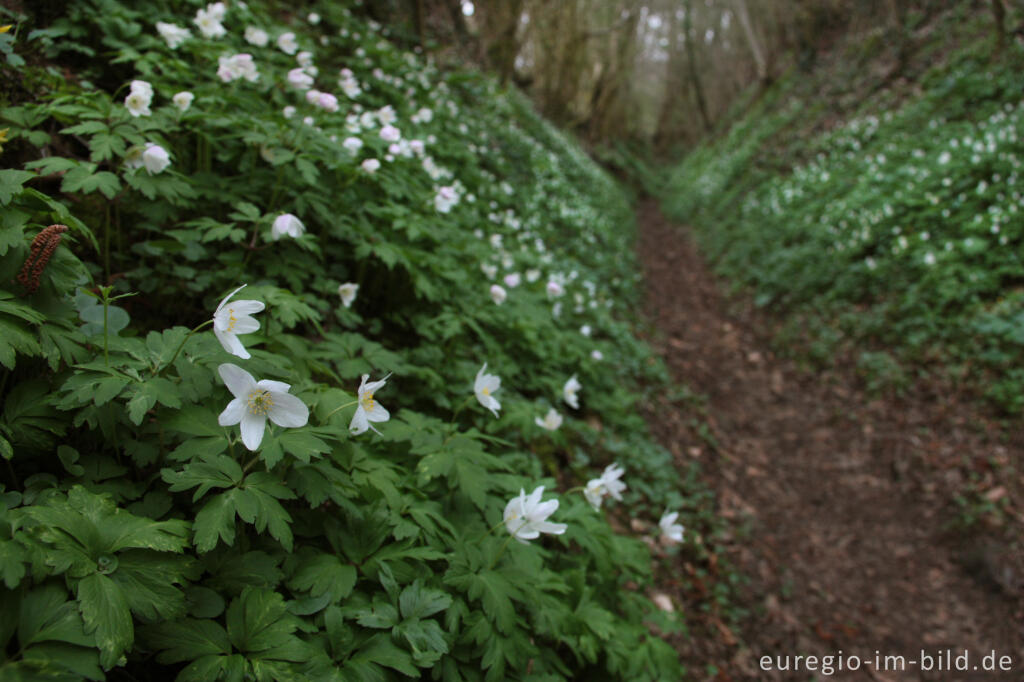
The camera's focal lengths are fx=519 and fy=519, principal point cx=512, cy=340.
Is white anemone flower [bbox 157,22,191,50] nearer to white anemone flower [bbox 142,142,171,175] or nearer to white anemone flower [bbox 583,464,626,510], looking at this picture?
white anemone flower [bbox 142,142,171,175]

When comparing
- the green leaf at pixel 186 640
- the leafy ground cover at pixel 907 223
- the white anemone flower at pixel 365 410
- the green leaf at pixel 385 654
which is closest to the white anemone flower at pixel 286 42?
A: the white anemone flower at pixel 365 410

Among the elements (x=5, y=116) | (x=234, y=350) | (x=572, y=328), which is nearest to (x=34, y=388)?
(x=234, y=350)

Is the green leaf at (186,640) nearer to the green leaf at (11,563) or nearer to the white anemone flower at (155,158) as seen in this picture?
the green leaf at (11,563)

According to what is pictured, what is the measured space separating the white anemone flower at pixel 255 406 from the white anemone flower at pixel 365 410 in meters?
0.18

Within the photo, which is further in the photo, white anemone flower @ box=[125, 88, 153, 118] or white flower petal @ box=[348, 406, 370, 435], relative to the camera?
white anemone flower @ box=[125, 88, 153, 118]

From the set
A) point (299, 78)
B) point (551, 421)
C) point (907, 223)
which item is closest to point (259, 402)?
point (551, 421)

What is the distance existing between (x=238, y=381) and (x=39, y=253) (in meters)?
0.73

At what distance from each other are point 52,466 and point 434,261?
219cm

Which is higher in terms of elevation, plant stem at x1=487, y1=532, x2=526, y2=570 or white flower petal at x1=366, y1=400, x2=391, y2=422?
white flower petal at x1=366, y1=400, x2=391, y2=422

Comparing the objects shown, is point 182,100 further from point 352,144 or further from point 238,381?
point 238,381

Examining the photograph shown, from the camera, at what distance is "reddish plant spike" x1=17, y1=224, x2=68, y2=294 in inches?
55.6

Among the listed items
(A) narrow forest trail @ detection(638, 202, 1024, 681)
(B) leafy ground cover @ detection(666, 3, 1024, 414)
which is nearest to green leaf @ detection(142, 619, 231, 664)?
(A) narrow forest trail @ detection(638, 202, 1024, 681)

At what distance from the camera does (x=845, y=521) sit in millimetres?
4465

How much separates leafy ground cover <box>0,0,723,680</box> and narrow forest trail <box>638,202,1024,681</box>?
2.28 ft
